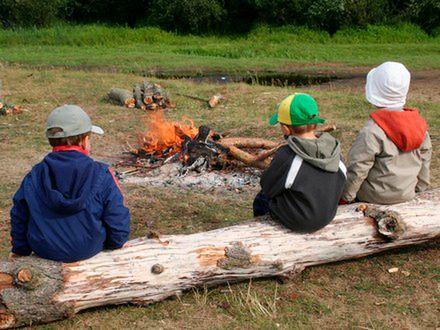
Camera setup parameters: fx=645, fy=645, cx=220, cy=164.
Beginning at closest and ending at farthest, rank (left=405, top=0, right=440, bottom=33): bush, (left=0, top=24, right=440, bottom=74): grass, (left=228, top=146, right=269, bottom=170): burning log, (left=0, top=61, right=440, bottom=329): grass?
(left=0, top=61, right=440, bottom=329): grass < (left=228, top=146, right=269, bottom=170): burning log < (left=0, top=24, right=440, bottom=74): grass < (left=405, top=0, right=440, bottom=33): bush

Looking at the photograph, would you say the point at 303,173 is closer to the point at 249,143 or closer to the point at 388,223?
the point at 388,223

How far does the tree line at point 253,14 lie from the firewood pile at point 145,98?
47.0 ft

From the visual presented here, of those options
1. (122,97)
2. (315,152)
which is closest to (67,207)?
(315,152)

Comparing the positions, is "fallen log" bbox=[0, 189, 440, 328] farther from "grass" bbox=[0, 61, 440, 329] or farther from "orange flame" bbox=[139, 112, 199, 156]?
"orange flame" bbox=[139, 112, 199, 156]

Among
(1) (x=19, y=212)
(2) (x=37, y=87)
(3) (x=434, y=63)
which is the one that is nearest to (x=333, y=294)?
(1) (x=19, y=212)

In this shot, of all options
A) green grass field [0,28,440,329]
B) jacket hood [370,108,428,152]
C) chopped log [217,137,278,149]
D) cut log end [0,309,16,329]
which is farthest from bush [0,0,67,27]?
cut log end [0,309,16,329]

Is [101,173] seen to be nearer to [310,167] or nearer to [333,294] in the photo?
[310,167]

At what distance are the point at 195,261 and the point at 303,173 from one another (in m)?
0.93

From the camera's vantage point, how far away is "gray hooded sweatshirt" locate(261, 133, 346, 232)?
4348 millimetres

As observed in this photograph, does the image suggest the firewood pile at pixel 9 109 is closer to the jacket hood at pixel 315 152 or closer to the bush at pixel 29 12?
the jacket hood at pixel 315 152

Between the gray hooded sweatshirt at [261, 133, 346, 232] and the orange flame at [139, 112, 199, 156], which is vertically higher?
the gray hooded sweatshirt at [261, 133, 346, 232]

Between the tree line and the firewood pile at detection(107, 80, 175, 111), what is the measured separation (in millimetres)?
14313

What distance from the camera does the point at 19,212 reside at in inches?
157

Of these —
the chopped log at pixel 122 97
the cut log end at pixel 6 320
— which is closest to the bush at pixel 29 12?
the chopped log at pixel 122 97
